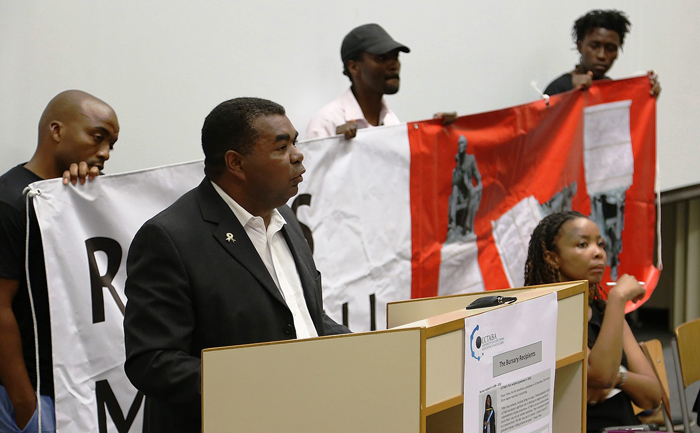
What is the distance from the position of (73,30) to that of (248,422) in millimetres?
2333

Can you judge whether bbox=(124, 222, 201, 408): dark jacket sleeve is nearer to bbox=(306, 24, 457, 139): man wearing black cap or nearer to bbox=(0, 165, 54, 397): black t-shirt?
bbox=(0, 165, 54, 397): black t-shirt

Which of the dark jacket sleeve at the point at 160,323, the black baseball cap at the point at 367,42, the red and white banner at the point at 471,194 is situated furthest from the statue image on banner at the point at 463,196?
the dark jacket sleeve at the point at 160,323

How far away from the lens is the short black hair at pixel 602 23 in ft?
17.7

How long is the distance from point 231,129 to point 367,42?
210 centimetres

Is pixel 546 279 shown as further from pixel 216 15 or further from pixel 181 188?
pixel 216 15

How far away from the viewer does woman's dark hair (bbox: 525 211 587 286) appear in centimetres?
332

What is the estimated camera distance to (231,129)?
2217 millimetres

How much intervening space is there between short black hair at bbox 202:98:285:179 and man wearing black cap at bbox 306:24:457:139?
177 cm

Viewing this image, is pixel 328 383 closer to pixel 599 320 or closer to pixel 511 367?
pixel 511 367

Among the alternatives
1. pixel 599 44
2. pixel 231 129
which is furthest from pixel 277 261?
pixel 599 44

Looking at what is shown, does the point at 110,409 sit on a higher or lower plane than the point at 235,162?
lower

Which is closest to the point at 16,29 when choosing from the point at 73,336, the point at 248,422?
the point at 73,336

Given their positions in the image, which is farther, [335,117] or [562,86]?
[562,86]

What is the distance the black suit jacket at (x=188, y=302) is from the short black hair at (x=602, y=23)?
3932 mm
